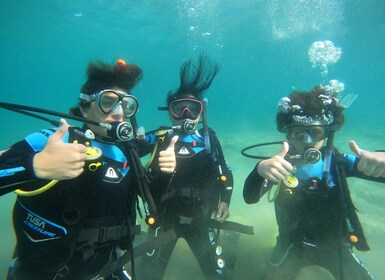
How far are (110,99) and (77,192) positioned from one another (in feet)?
4.02

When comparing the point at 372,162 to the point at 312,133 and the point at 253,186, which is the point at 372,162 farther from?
the point at 253,186

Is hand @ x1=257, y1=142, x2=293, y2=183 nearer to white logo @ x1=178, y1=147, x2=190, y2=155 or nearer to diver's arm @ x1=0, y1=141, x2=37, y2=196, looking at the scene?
white logo @ x1=178, y1=147, x2=190, y2=155

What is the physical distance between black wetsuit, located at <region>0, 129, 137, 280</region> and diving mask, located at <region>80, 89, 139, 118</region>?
21.2 inches

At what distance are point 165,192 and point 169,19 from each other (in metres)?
31.8

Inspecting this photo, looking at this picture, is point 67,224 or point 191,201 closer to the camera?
point 67,224

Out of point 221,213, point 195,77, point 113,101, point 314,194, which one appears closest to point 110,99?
point 113,101

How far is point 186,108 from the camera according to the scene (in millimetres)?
4188

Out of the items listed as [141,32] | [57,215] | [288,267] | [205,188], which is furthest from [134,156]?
[141,32]

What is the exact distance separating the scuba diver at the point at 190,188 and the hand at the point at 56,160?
170 centimetres

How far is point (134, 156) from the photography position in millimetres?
2949

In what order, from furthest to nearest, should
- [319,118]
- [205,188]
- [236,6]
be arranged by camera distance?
[236,6], [205,188], [319,118]

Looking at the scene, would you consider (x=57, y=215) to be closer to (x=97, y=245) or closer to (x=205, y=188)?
(x=97, y=245)

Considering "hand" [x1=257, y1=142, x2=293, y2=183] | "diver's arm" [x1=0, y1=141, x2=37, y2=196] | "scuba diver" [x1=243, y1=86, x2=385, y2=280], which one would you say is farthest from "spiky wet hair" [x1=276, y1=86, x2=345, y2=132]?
"diver's arm" [x1=0, y1=141, x2=37, y2=196]

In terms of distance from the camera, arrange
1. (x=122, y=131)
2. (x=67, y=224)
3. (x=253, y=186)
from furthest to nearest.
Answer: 1. (x=253, y=186)
2. (x=122, y=131)
3. (x=67, y=224)
